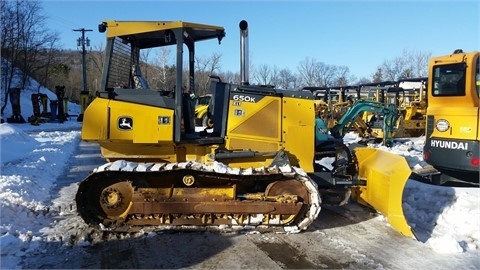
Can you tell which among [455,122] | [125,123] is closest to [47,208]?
[125,123]

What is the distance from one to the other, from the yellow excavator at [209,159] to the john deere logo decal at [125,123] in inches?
0.5

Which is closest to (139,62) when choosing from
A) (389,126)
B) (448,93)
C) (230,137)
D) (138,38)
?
(138,38)

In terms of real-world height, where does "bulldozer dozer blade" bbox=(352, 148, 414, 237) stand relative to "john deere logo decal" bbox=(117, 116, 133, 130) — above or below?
below

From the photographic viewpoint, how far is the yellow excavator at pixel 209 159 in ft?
18.7

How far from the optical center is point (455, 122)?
8344mm

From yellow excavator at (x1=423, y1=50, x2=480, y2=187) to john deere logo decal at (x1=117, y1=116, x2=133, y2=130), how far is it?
Result: 18.7ft

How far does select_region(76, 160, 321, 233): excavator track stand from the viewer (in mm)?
5664

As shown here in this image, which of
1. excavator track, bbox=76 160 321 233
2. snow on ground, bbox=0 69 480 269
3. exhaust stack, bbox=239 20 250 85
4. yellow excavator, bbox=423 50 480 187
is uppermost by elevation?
exhaust stack, bbox=239 20 250 85

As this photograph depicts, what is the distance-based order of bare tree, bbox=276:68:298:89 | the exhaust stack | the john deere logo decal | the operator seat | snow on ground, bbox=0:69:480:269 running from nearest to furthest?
snow on ground, bbox=0:69:480:269
the john deere logo decal
the exhaust stack
the operator seat
bare tree, bbox=276:68:298:89

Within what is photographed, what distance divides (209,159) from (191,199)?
2.65ft

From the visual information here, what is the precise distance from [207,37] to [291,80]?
67878 mm

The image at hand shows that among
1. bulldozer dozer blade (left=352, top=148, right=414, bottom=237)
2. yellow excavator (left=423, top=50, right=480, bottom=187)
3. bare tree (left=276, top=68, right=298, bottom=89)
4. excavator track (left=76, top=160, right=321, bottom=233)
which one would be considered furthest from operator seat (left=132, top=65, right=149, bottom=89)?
bare tree (left=276, top=68, right=298, bottom=89)

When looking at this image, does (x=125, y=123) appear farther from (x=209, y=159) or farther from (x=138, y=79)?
(x=209, y=159)

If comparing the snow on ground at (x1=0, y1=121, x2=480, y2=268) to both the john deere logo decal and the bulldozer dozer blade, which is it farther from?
the john deere logo decal
